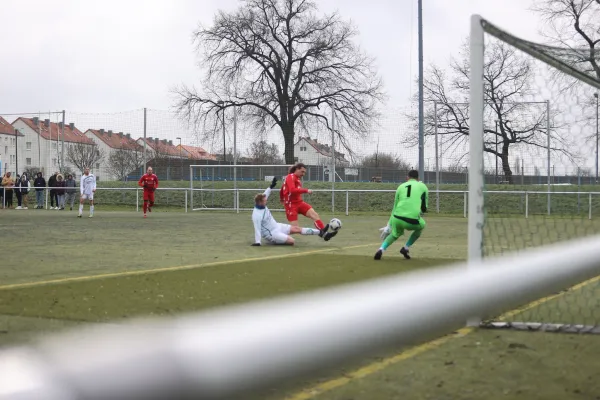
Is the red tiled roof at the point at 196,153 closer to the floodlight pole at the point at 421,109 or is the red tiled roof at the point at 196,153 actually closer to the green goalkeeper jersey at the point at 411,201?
the floodlight pole at the point at 421,109

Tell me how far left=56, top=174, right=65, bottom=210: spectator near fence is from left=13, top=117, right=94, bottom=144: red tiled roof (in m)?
2.37

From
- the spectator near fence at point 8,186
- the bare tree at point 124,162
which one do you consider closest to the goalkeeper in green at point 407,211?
the bare tree at point 124,162

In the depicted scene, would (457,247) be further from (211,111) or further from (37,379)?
(211,111)

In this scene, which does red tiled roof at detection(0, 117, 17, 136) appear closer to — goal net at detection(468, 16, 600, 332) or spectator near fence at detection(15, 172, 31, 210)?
spectator near fence at detection(15, 172, 31, 210)

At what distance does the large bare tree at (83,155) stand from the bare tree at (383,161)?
1195 centimetres

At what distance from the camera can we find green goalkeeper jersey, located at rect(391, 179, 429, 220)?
35.4 ft

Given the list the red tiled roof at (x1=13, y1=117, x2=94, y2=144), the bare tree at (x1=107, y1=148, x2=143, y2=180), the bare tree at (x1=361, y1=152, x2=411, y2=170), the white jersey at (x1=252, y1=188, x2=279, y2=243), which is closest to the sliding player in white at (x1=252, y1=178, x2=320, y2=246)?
the white jersey at (x1=252, y1=188, x2=279, y2=243)

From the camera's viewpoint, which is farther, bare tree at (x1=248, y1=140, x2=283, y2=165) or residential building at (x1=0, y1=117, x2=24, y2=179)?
residential building at (x1=0, y1=117, x2=24, y2=179)

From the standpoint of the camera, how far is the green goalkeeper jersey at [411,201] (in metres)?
A: 10.8

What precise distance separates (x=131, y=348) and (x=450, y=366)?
3.89m

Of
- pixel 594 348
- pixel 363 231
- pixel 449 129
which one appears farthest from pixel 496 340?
pixel 449 129

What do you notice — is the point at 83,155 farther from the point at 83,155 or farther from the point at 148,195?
the point at 148,195

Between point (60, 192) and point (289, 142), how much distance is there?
10.7m

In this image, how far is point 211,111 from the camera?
41.6 meters
